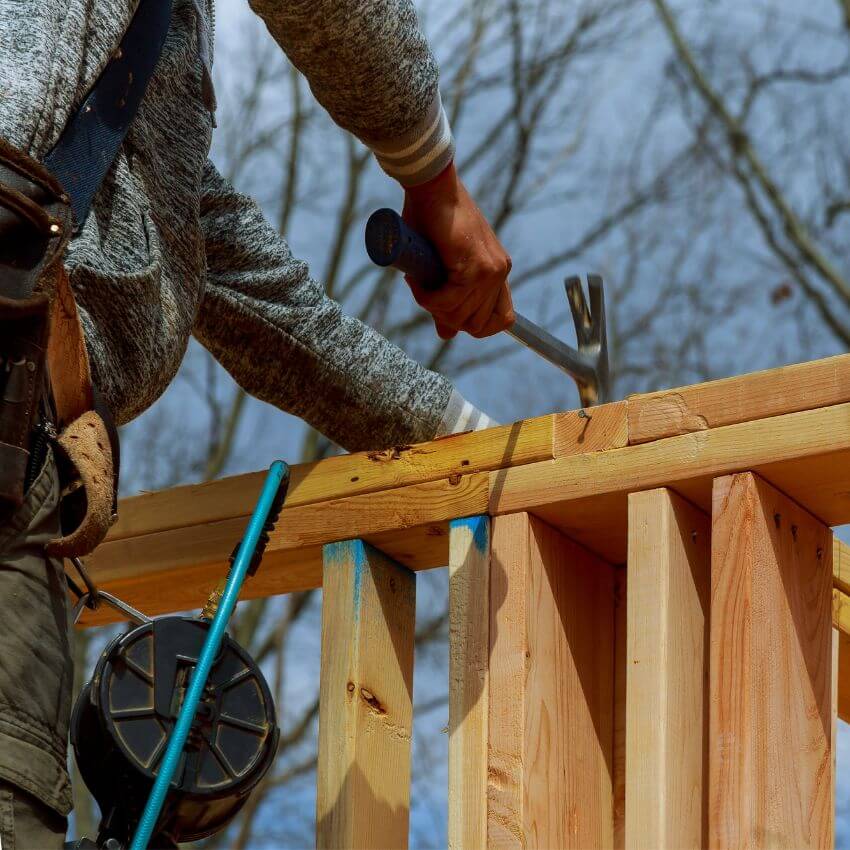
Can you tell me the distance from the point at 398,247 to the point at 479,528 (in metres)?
0.44

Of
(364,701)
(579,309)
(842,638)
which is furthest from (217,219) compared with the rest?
(842,638)

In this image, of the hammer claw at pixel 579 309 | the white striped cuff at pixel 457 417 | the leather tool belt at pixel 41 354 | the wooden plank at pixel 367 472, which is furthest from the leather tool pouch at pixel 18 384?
the hammer claw at pixel 579 309

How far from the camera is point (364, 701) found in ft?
7.39

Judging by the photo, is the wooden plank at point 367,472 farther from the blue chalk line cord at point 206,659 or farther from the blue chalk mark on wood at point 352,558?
the blue chalk line cord at point 206,659

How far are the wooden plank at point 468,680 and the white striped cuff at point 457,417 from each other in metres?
0.40

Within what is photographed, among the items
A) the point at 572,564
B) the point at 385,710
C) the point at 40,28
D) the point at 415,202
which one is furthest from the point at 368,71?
the point at 385,710

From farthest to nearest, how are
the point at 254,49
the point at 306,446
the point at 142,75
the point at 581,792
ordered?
the point at 254,49
the point at 306,446
the point at 581,792
the point at 142,75

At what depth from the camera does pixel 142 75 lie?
180 cm

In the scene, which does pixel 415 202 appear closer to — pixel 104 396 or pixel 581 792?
pixel 104 396

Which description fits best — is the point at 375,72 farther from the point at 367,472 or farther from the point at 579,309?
the point at 579,309

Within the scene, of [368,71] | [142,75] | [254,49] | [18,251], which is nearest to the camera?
[18,251]

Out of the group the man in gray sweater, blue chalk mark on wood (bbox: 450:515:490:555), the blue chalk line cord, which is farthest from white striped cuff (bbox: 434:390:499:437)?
the blue chalk line cord

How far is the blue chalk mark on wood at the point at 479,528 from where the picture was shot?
221 centimetres

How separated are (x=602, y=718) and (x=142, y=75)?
1147mm
